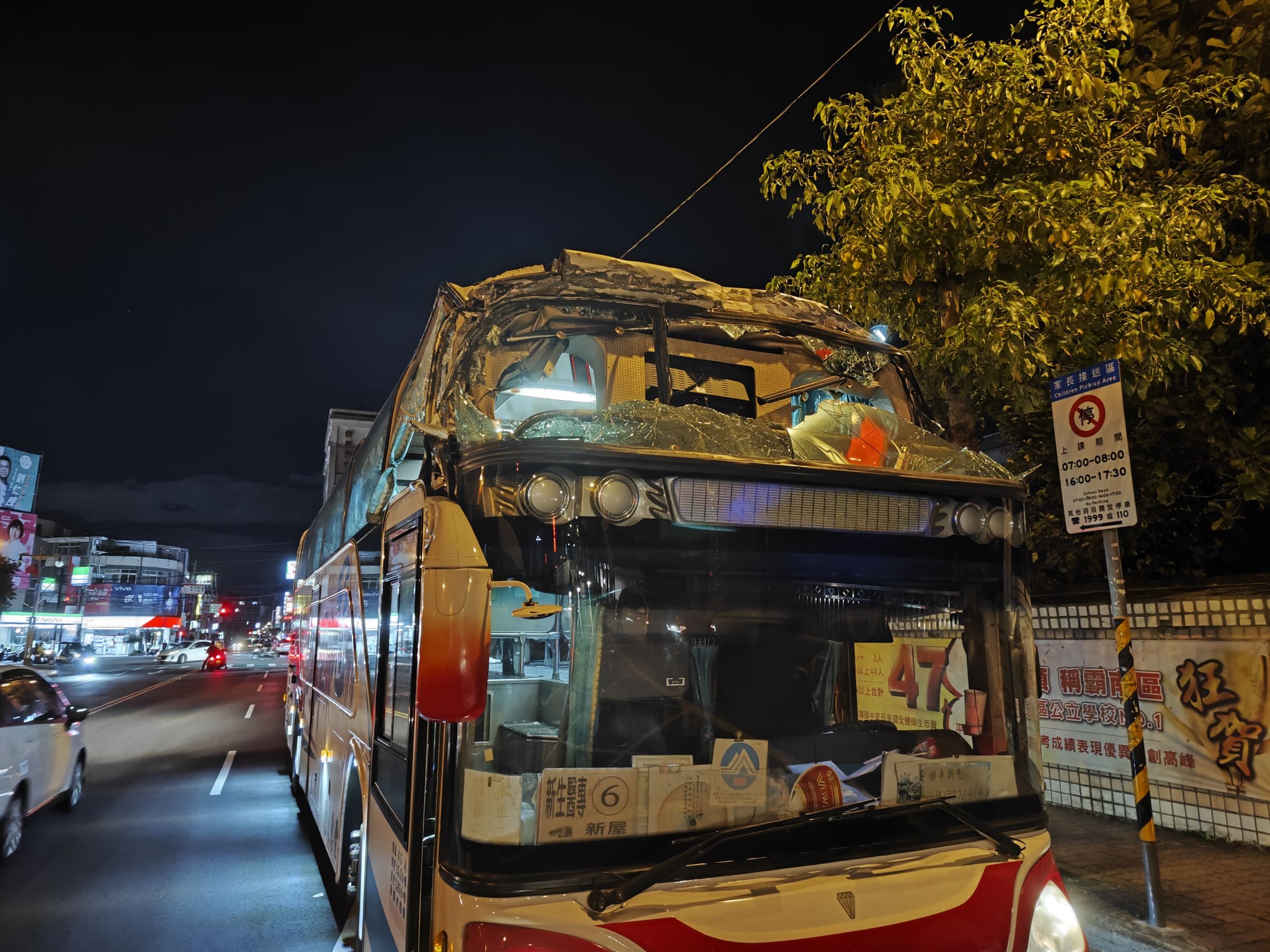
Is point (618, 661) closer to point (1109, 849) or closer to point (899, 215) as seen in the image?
point (899, 215)

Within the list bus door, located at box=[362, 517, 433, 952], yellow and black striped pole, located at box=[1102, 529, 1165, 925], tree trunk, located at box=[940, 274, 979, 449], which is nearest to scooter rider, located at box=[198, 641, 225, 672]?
tree trunk, located at box=[940, 274, 979, 449]

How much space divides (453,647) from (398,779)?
1.31m

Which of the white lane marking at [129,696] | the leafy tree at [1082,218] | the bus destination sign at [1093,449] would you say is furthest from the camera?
the white lane marking at [129,696]

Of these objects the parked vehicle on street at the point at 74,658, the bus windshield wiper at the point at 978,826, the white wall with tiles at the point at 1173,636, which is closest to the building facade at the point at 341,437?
the white wall with tiles at the point at 1173,636

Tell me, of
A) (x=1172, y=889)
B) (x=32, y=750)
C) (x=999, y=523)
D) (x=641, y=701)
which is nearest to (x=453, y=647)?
(x=641, y=701)

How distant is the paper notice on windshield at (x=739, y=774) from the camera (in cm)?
257

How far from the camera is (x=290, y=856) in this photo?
7363mm

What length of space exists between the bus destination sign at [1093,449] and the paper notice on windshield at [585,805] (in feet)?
13.7

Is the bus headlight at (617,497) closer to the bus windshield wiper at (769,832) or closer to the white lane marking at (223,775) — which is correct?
the bus windshield wiper at (769,832)

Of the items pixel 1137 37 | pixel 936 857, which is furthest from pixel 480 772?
pixel 1137 37

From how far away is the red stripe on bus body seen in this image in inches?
89.6

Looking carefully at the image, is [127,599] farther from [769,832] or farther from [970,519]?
[970,519]

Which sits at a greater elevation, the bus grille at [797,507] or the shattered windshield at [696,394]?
the shattered windshield at [696,394]

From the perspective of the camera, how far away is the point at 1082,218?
634cm
